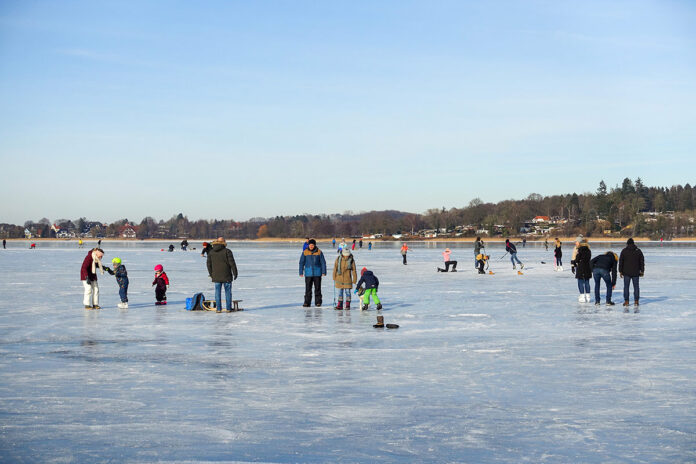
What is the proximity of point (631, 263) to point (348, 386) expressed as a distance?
9.82 metres

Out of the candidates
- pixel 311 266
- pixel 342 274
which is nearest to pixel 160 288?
pixel 311 266

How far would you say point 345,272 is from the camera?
576 inches

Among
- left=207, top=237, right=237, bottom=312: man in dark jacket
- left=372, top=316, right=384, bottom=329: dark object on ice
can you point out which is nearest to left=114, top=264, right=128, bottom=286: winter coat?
left=207, top=237, right=237, bottom=312: man in dark jacket

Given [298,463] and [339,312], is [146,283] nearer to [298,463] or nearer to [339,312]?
[339,312]

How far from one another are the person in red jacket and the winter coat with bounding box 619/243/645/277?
36.2ft

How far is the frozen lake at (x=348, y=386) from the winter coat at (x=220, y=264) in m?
0.80

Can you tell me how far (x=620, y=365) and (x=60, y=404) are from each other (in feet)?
20.4

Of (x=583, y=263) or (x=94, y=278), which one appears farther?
(x=583, y=263)

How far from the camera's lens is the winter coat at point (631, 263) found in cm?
1493

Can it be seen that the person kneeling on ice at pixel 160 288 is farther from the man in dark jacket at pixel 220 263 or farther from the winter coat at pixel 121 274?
the man in dark jacket at pixel 220 263

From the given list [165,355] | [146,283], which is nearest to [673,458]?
[165,355]

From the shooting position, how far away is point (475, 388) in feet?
23.6

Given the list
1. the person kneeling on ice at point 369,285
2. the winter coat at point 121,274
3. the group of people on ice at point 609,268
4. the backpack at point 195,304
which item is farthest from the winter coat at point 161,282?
the group of people on ice at point 609,268

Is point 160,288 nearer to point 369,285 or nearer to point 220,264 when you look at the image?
point 220,264
